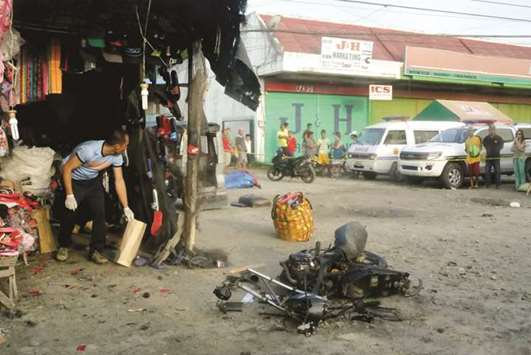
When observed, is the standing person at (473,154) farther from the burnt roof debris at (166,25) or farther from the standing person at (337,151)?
the burnt roof debris at (166,25)

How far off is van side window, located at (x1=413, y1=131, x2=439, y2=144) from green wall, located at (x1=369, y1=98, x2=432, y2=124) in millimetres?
8896

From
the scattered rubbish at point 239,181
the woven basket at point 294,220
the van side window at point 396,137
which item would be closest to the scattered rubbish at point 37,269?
the woven basket at point 294,220

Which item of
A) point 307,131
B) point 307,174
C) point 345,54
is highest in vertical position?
point 345,54

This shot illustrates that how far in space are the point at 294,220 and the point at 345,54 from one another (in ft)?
56.3

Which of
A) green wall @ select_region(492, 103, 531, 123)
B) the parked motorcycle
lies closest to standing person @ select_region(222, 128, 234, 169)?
the parked motorcycle

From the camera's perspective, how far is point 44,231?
6777 millimetres

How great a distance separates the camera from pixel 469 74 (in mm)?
27406

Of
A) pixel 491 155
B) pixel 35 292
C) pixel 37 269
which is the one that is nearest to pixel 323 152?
pixel 491 155

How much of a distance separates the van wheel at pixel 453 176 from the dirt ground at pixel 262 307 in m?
6.29

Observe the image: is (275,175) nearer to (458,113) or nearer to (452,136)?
(452,136)

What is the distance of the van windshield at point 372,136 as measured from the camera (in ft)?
58.3

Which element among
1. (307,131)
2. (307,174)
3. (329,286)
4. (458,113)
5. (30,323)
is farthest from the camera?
(458,113)

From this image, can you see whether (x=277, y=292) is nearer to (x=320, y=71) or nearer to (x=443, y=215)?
(x=443, y=215)

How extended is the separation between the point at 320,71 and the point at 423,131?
21.9ft
